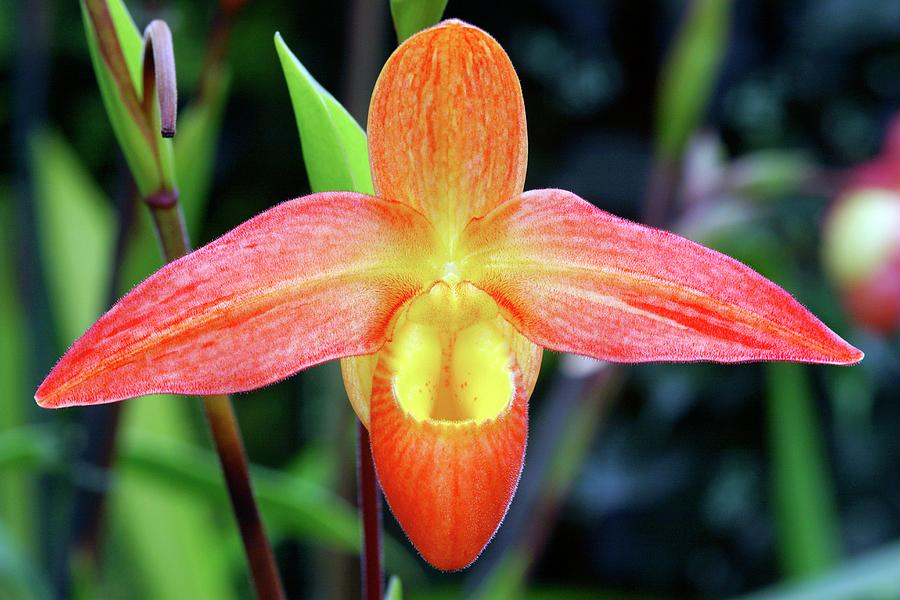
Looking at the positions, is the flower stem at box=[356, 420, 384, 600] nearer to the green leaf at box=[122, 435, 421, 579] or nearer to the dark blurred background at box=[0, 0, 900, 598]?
the green leaf at box=[122, 435, 421, 579]

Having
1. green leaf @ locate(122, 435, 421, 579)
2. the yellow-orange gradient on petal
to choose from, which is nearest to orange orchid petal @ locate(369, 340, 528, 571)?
the yellow-orange gradient on petal

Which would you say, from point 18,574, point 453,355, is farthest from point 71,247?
point 453,355

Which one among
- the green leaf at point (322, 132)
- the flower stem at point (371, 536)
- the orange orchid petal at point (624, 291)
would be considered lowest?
the flower stem at point (371, 536)

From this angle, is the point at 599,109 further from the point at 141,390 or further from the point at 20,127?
the point at 141,390

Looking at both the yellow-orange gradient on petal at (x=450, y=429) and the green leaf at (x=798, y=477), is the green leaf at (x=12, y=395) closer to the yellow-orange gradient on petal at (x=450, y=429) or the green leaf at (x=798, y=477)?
the yellow-orange gradient on petal at (x=450, y=429)

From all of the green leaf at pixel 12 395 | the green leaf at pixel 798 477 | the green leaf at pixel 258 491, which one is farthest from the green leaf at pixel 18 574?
the green leaf at pixel 798 477

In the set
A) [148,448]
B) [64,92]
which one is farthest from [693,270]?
[64,92]
